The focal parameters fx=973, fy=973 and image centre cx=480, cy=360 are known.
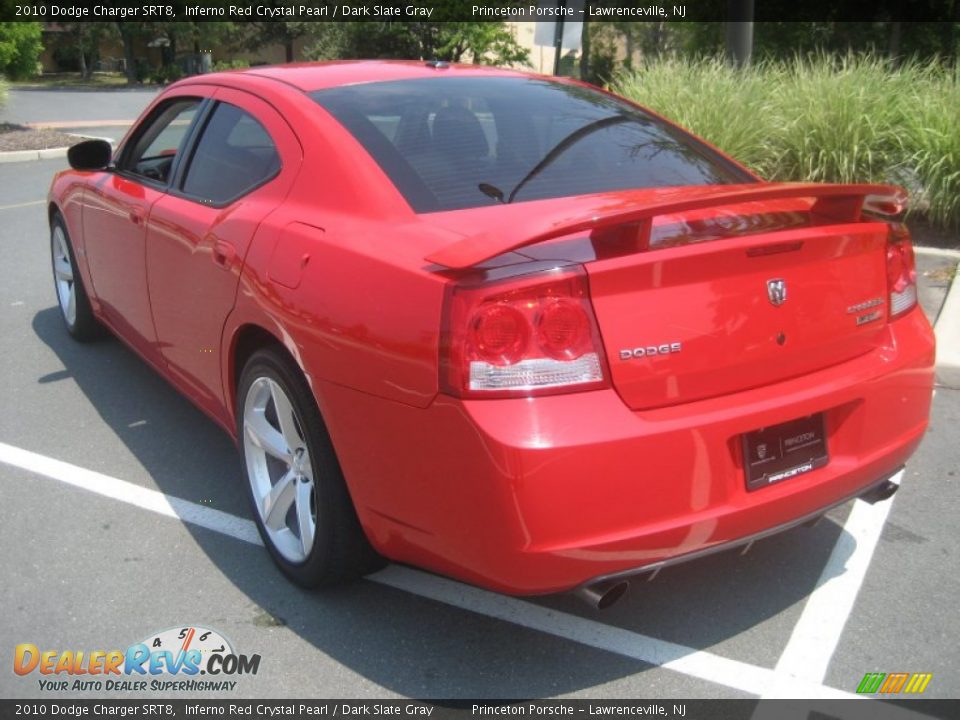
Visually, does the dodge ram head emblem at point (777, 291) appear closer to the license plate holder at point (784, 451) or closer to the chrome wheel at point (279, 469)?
the license plate holder at point (784, 451)

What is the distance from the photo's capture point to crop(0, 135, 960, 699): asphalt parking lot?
2.86 m

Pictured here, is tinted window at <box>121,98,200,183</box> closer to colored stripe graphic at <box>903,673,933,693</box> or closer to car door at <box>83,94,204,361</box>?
car door at <box>83,94,204,361</box>

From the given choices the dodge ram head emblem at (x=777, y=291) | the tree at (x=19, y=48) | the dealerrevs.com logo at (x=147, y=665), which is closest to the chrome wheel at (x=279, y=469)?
→ the dealerrevs.com logo at (x=147, y=665)

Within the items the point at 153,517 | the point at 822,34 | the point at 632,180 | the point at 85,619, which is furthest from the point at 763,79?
the point at 822,34

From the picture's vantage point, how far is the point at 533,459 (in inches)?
92.5

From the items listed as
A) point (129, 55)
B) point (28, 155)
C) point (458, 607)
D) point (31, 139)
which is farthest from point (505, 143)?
point (129, 55)

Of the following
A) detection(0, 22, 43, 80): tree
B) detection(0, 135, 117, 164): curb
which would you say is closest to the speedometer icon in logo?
detection(0, 135, 117, 164): curb

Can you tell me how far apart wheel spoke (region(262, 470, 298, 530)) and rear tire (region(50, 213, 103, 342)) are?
2.76 metres

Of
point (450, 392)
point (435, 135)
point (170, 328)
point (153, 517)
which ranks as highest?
point (435, 135)

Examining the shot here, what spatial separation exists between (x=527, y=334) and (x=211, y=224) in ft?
5.53

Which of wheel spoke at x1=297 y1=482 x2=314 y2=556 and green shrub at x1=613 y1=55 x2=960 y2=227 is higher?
green shrub at x1=613 y1=55 x2=960 y2=227

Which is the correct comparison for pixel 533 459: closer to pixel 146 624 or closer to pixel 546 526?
pixel 546 526

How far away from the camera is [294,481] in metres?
3.28

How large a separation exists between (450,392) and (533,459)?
0.27m
